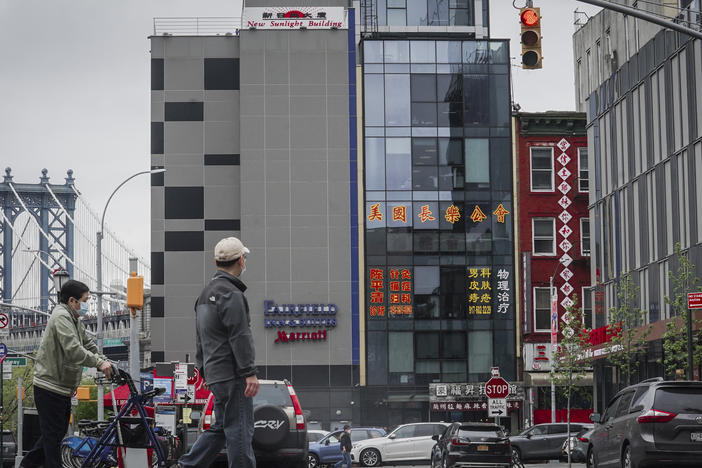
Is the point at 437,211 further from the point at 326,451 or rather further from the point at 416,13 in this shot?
the point at 326,451

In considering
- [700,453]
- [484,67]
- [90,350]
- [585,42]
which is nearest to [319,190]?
[484,67]

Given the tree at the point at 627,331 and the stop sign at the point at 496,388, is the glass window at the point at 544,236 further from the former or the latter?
the stop sign at the point at 496,388

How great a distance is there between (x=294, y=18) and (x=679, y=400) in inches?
2017

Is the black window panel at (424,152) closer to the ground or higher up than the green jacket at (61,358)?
higher up

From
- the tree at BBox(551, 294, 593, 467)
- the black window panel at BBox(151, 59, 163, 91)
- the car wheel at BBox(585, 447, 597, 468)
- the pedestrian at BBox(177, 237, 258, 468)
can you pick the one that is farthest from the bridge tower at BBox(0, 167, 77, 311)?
the pedestrian at BBox(177, 237, 258, 468)

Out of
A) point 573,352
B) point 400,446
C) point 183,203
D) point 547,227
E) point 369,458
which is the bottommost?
point 369,458

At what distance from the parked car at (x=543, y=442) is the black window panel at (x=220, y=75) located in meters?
28.8

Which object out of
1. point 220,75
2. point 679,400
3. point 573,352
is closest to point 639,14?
point 679,400

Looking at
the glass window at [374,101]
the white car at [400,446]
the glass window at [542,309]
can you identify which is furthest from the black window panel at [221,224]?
the white car at [400,446]

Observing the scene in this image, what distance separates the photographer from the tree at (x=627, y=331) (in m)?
39.6

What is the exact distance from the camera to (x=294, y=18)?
219 ft

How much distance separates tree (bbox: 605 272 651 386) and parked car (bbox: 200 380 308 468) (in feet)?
72.7

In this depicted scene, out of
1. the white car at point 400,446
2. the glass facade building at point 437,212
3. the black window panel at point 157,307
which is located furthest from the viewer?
the black window panel at point 157,307

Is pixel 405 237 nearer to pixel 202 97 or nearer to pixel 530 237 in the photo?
pixel 530 237
